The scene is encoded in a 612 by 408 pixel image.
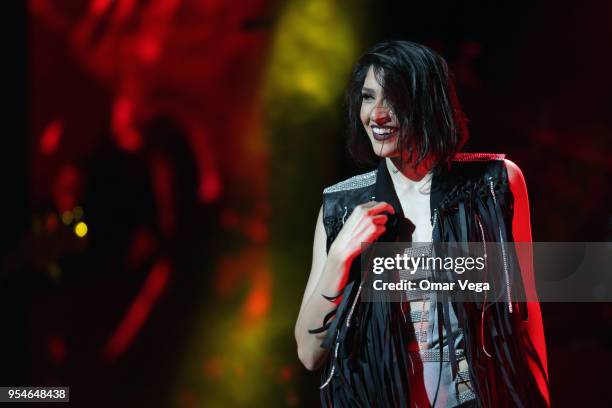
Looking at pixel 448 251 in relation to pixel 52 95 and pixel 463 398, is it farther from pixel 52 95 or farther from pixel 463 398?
pixel 52 95

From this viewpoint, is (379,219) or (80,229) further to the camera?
(80,229)

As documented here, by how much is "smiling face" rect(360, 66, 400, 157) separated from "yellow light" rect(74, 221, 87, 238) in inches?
61.9

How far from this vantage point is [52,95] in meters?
2.78

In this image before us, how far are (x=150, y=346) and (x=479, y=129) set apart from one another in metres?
1.40

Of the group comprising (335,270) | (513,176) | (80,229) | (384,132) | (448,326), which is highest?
(80,229)

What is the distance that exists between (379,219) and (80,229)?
5.46 ft

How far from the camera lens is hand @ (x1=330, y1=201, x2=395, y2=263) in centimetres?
129

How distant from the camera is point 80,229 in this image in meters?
2.67

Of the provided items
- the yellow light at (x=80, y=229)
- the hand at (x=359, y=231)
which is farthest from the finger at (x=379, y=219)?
the yellow light at (x=80, y=229)

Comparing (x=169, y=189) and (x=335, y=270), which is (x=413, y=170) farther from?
(x=169, y=189)

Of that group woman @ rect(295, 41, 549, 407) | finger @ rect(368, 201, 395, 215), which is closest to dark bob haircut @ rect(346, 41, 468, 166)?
woman @ rect(295, 41, 549, 407)

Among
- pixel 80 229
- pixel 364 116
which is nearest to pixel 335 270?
pixel 364 116

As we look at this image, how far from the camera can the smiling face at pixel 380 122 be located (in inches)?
Answer: 54.9

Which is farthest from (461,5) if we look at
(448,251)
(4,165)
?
(4,165)
